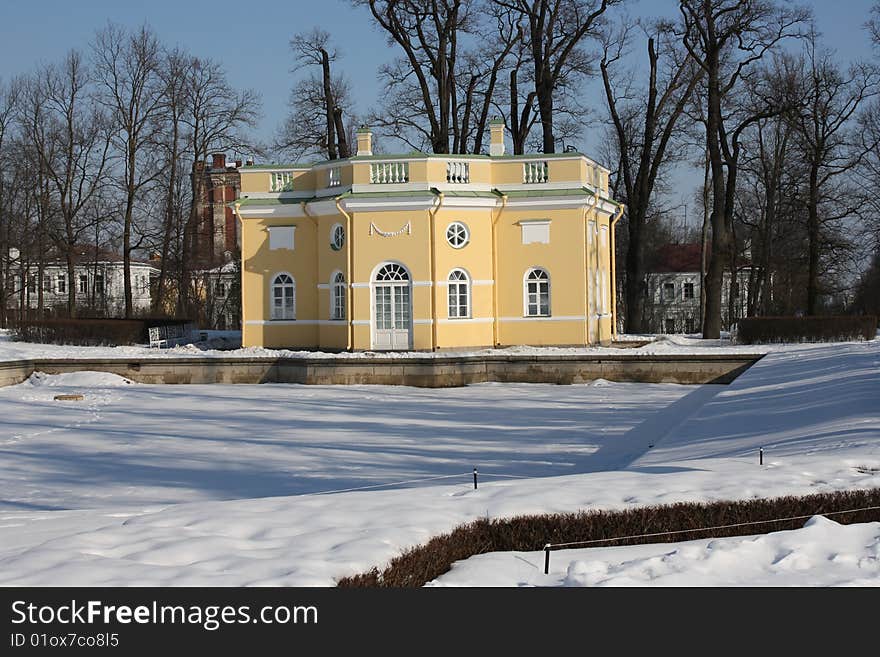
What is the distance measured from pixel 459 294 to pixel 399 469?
15.2m

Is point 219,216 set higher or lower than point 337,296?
higher

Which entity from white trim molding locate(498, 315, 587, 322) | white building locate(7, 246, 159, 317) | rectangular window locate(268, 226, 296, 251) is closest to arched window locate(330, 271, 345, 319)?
rectangular window locate(268, 226, 296, 251)

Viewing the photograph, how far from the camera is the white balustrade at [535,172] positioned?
28078 millimetres

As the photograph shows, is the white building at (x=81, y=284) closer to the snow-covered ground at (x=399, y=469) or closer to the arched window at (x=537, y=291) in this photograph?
the snow-covered ground at (x=399, y=469)

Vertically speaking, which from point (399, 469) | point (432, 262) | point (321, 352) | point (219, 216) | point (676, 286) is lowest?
point (399, 469)

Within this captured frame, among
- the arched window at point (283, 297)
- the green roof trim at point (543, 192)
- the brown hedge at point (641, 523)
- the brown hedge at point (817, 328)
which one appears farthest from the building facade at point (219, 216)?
the brown hedge at point (641, 523)

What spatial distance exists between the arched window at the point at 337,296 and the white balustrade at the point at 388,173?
9.36ft

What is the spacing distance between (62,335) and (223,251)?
32.7m

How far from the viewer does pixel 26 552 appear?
6.62 meters

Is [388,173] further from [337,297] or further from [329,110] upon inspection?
[329,110]

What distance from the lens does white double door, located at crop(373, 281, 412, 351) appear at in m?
27.1

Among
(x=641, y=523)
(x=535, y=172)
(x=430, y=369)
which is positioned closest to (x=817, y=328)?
(x=535, y=172)

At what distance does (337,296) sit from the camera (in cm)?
2831
